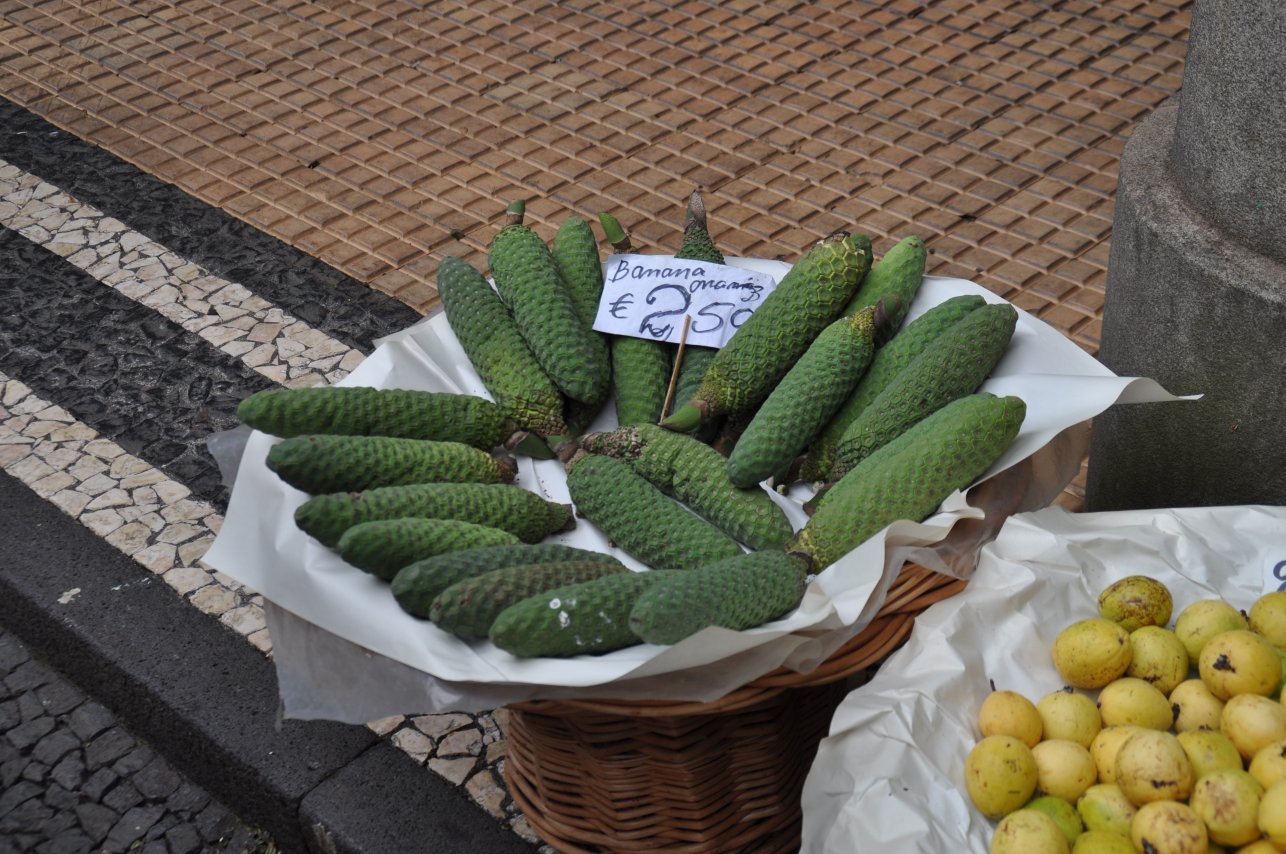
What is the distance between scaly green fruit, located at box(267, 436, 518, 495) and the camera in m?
1.61

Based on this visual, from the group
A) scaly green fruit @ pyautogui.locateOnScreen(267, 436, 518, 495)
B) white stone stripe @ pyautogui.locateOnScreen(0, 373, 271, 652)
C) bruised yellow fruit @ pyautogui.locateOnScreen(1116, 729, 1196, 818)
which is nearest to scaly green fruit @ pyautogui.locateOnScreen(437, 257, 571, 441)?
scaly green fruit @ pyautogui.locateOnScreen(267, 436, 518, 495)

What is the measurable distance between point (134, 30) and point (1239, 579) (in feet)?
11.9

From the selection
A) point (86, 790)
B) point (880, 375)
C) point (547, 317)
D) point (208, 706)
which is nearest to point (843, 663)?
point (880, 375)

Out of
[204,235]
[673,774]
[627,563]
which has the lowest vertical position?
[204,235]

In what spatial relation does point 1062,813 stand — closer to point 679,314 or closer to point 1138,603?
point 1138,603

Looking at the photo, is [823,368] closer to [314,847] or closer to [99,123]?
[314,847]

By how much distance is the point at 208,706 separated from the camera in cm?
212

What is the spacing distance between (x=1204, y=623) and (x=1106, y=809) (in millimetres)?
291

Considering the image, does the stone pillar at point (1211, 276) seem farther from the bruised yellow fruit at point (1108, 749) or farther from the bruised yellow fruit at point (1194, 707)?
the bruised yellow fruit at point (1108, 749)

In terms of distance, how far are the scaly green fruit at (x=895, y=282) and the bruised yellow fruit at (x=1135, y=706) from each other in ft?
1.97

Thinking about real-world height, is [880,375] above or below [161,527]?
above

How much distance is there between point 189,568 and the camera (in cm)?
237

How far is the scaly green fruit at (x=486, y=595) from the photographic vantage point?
1.42m

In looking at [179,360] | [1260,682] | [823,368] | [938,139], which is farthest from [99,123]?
Answer: [1260,682]
